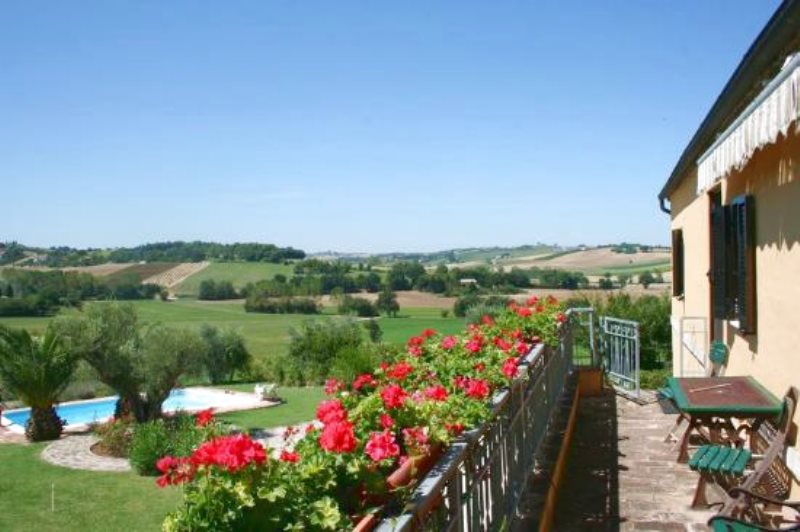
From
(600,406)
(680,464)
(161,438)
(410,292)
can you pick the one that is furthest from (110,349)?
(410,292)

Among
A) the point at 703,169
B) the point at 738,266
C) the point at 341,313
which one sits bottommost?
the point at 341,313

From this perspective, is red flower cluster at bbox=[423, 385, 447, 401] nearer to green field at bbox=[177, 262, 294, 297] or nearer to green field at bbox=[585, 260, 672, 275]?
green field at bbox=[585, 260, 672, 275]

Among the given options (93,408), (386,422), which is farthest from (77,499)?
(93,408)

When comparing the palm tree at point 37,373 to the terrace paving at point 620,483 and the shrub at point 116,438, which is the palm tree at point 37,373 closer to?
the shrub at point 116,438

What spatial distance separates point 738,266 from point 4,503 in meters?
11.8

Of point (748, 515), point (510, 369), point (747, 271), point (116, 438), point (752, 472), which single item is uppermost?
point (747, 271)

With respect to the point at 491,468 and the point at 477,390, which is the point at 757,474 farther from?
the point at 477,390

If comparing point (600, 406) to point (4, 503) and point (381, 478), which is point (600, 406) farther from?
point (4, 503)

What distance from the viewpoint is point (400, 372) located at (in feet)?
14.2

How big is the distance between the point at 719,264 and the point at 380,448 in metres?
5.21

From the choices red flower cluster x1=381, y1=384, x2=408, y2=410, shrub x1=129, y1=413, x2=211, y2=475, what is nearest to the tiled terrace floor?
red flower cluster x1=381, y1=384, x2=408, y2=410

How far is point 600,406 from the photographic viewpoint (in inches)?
357

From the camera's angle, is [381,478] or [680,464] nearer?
[381,478]

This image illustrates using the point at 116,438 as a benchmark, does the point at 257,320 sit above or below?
below
